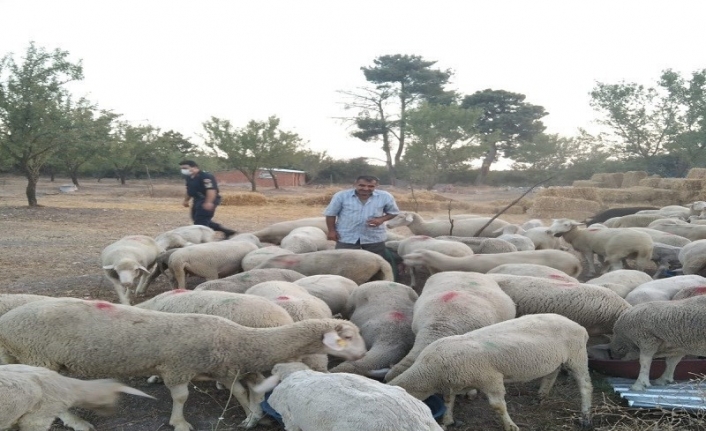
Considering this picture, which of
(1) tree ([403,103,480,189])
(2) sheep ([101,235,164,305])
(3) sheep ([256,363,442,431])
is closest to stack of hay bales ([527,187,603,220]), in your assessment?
(2) sheep ([101,235,164,305])

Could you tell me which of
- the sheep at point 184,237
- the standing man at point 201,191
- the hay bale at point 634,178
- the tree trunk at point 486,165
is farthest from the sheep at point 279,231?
the tree trunk at point 486,165

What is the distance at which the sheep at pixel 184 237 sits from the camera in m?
9.88

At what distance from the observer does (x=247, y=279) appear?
6.89 m

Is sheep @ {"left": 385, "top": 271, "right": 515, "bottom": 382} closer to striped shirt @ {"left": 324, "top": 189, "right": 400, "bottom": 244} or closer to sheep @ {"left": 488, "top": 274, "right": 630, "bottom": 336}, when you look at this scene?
sheep @ {"left": 488, "top": 274, "right": 630, "bottom": 336}

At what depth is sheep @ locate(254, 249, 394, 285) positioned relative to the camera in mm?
7719

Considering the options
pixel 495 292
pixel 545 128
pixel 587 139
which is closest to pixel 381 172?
pixel 545 128

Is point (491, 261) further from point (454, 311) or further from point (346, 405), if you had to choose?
point (346, 405)

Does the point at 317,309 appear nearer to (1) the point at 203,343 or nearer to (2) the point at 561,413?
(1) the point at 203,343

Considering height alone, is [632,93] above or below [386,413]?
above

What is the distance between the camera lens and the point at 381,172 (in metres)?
53.8

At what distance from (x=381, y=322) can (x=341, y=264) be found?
2315 millimetres

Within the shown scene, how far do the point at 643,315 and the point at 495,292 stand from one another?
128 centimetres

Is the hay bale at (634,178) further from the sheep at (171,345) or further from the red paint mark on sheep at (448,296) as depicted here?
the sheep at (171,345)

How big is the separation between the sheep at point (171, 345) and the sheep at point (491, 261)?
3779mm
